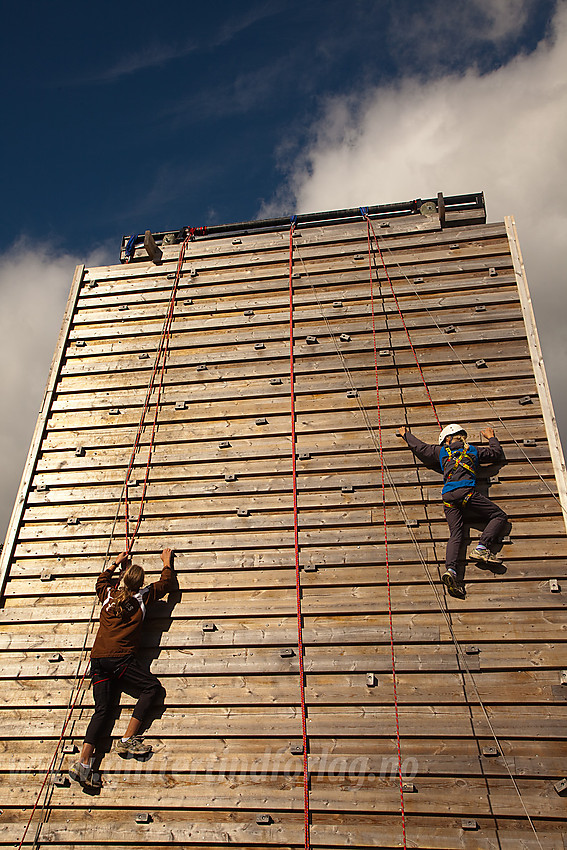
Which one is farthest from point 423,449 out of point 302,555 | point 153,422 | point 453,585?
point 153,422

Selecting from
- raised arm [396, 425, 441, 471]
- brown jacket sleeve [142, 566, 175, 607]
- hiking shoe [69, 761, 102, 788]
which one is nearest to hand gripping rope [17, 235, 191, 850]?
hiking shoe [69, 761, 102, 788]

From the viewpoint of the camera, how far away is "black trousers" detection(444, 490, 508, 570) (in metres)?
6.38

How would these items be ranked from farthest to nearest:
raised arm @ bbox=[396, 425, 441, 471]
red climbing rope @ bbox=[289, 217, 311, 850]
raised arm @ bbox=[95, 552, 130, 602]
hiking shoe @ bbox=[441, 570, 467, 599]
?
raised arm @ bbox=[396, 425, 441, 471] < raised arm @ bbox=[95, 552, 130, 602] < hiking shoe @ bbox=[441, 570, 467, 599] < red climbing rope @ bbox=[289, 217, 311, 850]

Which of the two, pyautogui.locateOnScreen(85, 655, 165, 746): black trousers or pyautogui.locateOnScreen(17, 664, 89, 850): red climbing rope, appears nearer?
pyautogui.locateOnScreen(17, 664, 89, 850): red climbing rope

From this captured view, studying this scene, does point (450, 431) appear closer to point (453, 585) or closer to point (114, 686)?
point (453, 585)

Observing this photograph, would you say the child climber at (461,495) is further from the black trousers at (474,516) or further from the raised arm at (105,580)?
the raised arm at (105,580)

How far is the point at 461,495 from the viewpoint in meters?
6.49

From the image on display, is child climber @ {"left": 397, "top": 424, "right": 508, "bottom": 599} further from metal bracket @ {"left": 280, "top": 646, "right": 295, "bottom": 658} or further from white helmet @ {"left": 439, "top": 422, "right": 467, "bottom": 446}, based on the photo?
metal bracket @ {"left": 280, "top": 646, "right": 295, "bottom": 658}

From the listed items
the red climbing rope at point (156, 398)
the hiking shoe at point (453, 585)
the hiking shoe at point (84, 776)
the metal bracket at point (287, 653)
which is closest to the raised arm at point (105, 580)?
the red climbing rope at point (156, 398)

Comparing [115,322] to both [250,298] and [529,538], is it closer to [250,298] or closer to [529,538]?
[250,298]

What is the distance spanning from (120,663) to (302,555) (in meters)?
2.26

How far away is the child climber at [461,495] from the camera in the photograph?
633 cm

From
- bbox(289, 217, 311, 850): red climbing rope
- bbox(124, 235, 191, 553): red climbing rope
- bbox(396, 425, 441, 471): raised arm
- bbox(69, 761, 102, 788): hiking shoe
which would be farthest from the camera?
bbox(124, 235, 191, 553): red climbing rope

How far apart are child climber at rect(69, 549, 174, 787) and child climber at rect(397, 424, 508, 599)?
325 centimetres
